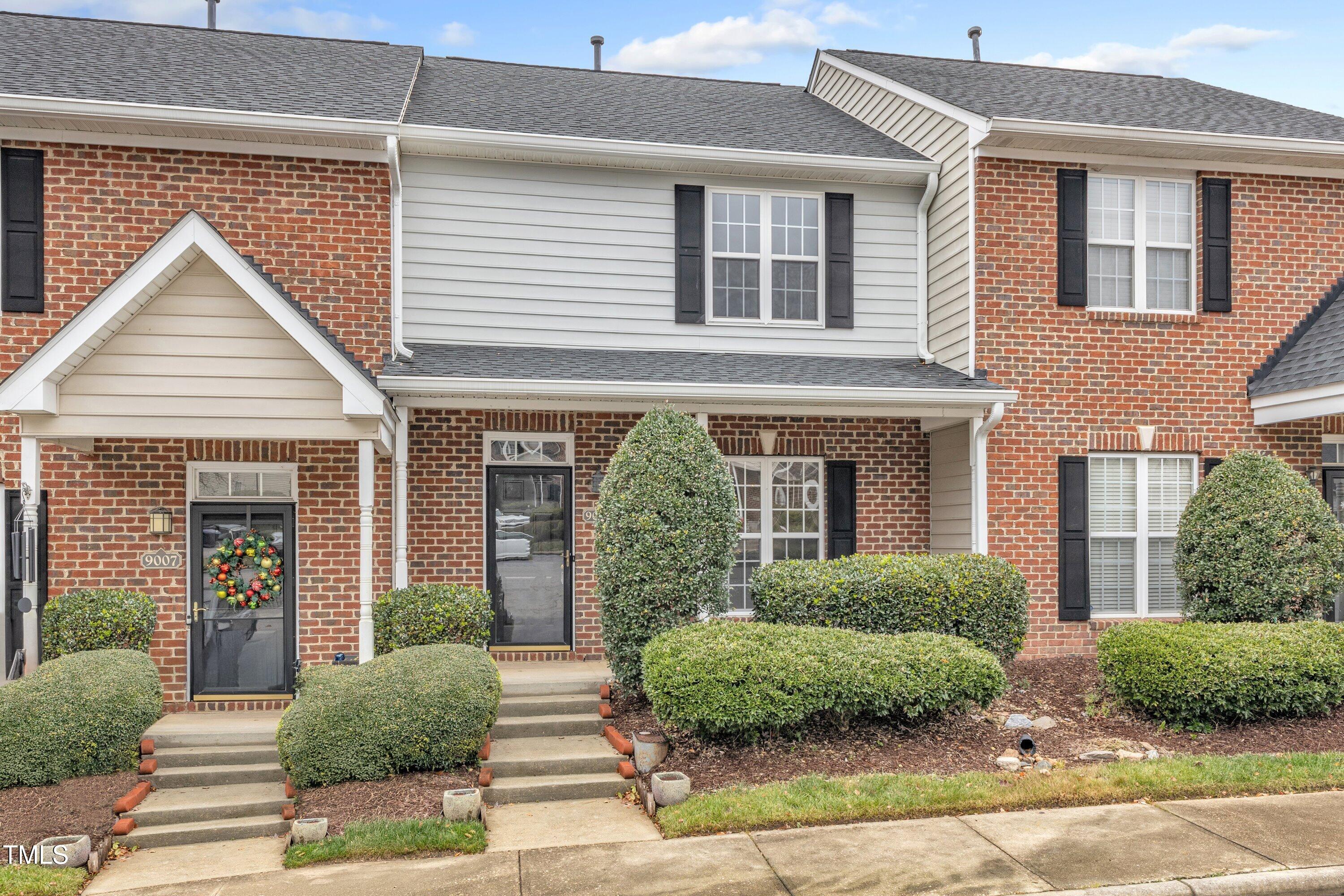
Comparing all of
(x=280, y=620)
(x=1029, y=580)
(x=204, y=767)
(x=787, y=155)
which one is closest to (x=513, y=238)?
(x=787, y=155)

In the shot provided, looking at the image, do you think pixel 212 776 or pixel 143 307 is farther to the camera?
pixel 143 307

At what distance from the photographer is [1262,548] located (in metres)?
9.31

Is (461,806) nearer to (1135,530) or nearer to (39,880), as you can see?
(39,880)

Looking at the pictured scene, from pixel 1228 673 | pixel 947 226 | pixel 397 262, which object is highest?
pixel 947 226

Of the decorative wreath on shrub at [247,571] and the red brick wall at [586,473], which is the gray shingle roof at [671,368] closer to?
the red brick wall at [586,473]

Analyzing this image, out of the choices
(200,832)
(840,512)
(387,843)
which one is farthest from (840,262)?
(200,832)

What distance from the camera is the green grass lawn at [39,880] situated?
561 cm

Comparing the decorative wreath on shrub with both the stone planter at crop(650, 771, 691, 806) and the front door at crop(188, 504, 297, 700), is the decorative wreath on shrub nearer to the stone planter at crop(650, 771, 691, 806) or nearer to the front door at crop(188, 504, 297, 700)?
the front door at crop(188, 504, 297, 700)

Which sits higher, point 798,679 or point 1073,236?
point 1073,236

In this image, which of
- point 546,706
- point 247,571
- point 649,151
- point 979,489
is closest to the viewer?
point 546,706

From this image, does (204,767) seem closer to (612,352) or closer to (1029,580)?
(612,352)

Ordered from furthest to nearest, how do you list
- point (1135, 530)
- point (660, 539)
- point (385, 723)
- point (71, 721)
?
point (1135, 530) → point (660, 539) → point (71, 721) → point (385, 723)

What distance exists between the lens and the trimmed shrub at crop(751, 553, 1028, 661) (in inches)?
351

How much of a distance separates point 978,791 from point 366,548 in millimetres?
5139
